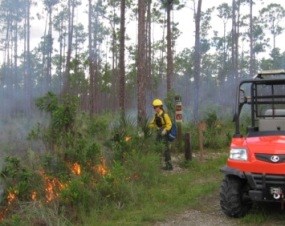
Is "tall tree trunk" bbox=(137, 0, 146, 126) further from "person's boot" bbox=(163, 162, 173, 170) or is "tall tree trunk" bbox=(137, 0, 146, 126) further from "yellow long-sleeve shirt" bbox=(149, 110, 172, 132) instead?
"person's boot" bbox=(163, 162, 173, 170)

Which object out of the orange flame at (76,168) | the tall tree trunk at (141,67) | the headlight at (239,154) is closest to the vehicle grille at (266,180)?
the headlight at (239,154)

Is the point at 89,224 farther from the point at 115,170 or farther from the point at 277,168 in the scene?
the point at 277,168

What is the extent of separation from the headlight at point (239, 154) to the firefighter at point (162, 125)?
3.73 metres

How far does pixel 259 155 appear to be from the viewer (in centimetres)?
550

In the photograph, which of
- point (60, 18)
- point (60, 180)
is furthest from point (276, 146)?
point (60, 18)

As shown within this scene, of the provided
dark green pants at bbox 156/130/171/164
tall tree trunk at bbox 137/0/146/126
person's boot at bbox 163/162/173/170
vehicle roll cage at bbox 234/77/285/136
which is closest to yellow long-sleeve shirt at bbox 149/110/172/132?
dark green pants at bbox 156/130/171/164

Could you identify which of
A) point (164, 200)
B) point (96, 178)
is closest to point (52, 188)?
point (96, 178)

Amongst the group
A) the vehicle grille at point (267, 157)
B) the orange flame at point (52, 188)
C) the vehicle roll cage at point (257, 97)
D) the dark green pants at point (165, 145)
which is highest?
the vehicle roll cage at point (257, 97)

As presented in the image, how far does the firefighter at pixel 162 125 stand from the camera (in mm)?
9453

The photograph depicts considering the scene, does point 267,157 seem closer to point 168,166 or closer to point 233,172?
point 233,172

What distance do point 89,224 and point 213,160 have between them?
515cm

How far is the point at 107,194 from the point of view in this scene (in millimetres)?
7391

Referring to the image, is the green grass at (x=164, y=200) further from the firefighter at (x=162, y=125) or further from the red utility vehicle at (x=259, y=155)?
the red utility vehicle at (x=259, y=155)

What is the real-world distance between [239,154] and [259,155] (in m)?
0.33
